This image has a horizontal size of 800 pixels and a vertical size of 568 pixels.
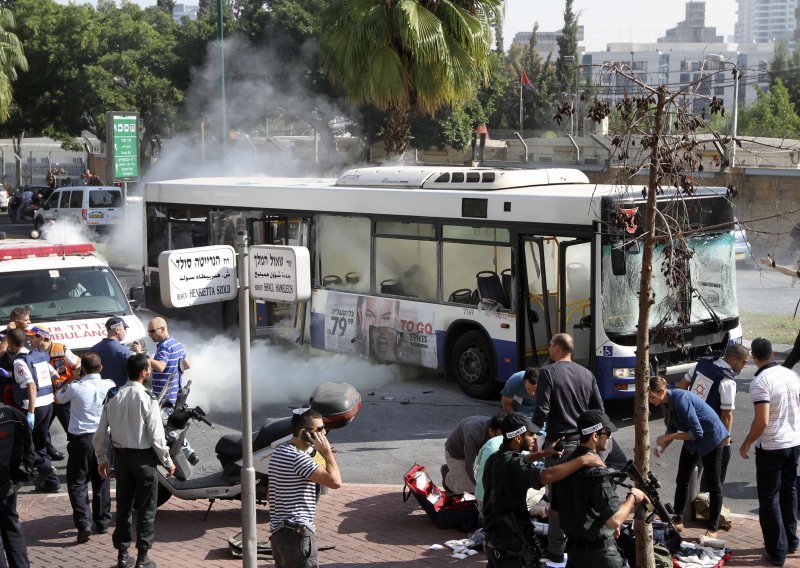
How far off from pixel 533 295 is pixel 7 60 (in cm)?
3496

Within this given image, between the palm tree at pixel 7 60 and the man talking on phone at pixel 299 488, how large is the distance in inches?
1358

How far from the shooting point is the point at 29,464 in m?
7.52

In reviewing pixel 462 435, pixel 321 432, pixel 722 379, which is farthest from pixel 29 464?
pixel 722 379

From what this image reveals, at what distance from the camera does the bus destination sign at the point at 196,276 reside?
22.3ft

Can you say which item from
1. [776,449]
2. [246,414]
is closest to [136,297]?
[246,414]

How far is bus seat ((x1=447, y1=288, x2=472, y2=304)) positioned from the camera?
44.6 feet

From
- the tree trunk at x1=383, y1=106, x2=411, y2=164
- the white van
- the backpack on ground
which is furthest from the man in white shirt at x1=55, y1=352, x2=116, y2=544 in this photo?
the white van

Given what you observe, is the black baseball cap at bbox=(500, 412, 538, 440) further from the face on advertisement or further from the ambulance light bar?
the ambulance light bar

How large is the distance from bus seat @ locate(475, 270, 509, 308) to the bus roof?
A: 70 cm

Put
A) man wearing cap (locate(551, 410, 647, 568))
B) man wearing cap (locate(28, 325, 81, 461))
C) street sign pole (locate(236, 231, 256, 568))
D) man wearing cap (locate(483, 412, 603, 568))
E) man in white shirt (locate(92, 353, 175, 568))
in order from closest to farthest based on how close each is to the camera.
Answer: man wearing cap (locate(551, 410, 647, 568)), man wearing cap (locate(483, 412, 603, 568)), street sign pole (locate(236, 231, 256, 568)), man in white shirt (locate(92, 353, 175, 568)), man wearing cap (locate(28, 325, 81, 461))

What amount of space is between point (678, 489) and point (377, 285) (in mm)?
6733

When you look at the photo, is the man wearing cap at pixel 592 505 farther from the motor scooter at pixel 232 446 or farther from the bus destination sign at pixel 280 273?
the motor scooter at pixel 232 446

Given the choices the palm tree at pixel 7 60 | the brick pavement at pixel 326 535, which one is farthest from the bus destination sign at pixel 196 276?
the palm tree at pixel 7 60

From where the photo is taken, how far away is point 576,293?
41.7 ft
